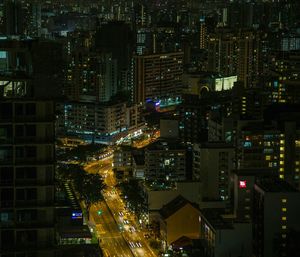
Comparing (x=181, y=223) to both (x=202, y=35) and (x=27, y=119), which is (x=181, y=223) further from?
(x=202, y=35)

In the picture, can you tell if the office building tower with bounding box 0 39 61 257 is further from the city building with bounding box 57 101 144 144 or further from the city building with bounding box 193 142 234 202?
the city building with bounding box 57 101 144 144

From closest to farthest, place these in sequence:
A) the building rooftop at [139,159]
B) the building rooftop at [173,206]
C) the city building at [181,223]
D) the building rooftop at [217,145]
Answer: the city building at [181,223] → the building rooftop at [173,206] → the building rooftop at [217,145] → the building rooftop at [139,159]

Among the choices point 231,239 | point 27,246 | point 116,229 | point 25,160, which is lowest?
point 116,229

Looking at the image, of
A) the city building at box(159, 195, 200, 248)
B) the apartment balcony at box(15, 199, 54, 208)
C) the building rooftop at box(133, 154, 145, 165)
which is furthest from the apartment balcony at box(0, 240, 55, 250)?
the building rooftop at box(133, 154, 145, 165)

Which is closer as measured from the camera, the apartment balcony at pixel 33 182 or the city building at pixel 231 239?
the apartment balcony at pixel 33 182

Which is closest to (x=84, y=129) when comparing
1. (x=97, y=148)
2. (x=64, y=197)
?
(x=97, y=148)

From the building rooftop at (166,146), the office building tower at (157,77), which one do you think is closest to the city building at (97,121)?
the office building tower at (157,77)

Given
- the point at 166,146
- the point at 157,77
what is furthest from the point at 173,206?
the point at 157,77

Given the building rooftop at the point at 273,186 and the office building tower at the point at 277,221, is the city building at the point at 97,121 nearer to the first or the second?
the building rooftop at the point at 273,186
